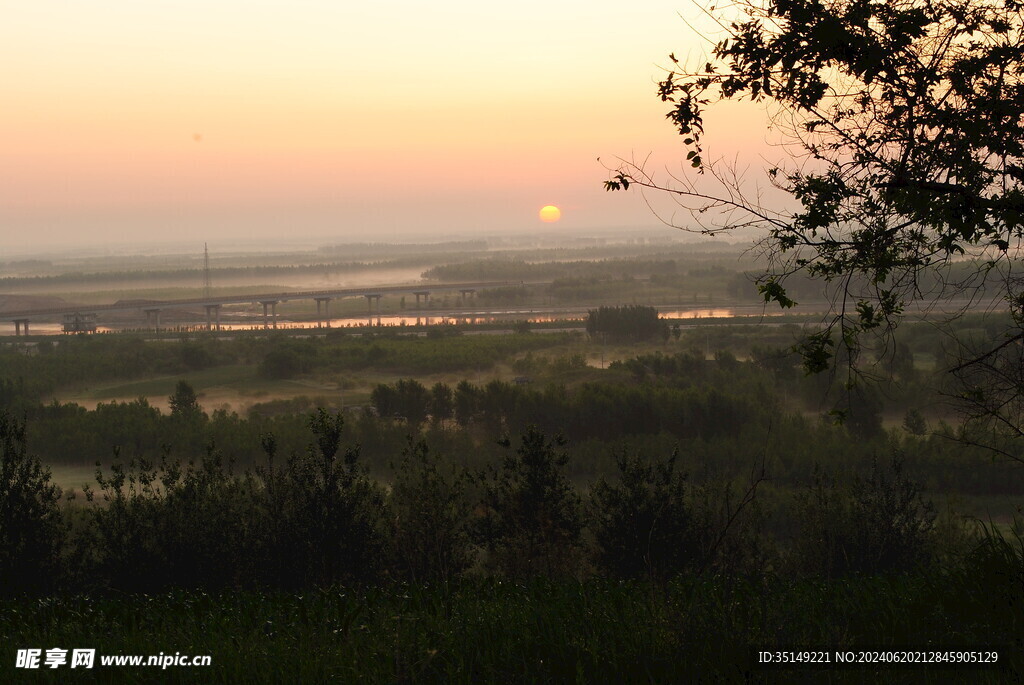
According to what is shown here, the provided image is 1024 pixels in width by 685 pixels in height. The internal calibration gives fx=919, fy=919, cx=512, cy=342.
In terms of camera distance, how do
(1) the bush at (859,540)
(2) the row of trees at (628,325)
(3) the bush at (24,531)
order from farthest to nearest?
1. (2) the row of trees at (628,325)
2. (1) the bush at (859,540)
3. (3) the bush at (24,531)

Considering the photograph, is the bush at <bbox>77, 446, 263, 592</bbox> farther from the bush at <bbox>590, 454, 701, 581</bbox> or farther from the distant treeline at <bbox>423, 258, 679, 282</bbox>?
the distant treeline at <bbox>423, 258, 679, 282</bbox>

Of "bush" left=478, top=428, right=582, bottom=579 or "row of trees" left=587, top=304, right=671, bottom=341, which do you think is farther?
"row of trees" left=587, top=304, right=671, bottom=341

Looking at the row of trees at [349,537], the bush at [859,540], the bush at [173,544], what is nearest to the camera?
the row of trees at [349,537]

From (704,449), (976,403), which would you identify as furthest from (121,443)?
(976,403)

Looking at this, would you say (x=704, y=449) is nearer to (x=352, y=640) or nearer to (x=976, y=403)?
(x=976, y=403)

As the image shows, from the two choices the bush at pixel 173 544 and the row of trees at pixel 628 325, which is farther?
the row of trees at pixel 628 325

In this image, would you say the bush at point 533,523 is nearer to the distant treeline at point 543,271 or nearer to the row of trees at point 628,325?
the row of trees at point 628,325

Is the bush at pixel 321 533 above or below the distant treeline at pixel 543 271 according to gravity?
below

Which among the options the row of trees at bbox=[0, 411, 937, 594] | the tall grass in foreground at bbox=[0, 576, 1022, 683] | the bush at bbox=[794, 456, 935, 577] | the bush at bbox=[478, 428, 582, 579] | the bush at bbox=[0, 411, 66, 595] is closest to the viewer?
the tall grass in foreground at bbox=[0, 576, 1022, 683]

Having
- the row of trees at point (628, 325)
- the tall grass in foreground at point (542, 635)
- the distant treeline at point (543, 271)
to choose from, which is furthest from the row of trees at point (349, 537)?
the distant treeline at point (543, 271)

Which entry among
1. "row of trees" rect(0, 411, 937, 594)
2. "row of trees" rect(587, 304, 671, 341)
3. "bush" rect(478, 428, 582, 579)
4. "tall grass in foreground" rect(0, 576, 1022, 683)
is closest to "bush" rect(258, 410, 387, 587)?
"row of trees" rect(0, 411, 937, 594)

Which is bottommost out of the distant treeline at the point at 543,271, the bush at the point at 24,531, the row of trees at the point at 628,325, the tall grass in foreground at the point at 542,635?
the row of trees at the point at 628,325

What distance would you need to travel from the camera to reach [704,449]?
2788cm

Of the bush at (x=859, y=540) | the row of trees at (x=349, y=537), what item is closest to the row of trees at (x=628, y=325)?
the bush at (x=859, y=540)
